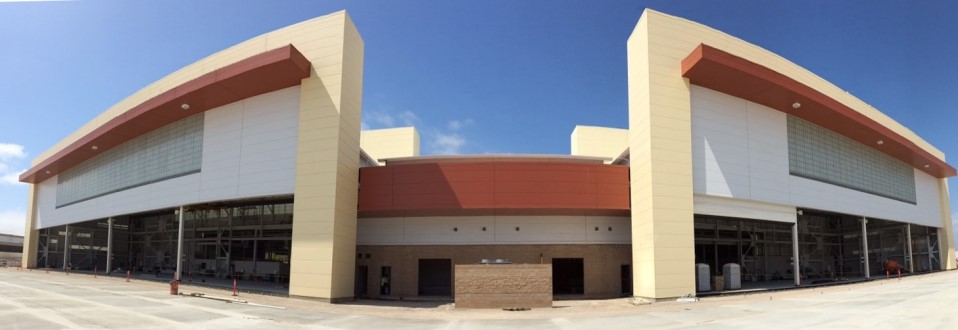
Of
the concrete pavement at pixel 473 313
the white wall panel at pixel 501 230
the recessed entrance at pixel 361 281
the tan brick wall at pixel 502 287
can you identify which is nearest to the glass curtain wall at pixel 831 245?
the white wall panel at pixel 501 230

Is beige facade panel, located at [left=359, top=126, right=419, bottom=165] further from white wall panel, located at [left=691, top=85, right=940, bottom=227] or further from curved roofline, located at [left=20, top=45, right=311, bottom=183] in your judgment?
white wall panel, located at [left=691, top=85, right=940, bottom=227]

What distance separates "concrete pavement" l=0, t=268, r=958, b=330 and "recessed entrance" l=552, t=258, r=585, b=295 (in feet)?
20.0

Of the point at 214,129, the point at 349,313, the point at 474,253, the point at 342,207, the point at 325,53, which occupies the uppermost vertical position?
the point at 325,53

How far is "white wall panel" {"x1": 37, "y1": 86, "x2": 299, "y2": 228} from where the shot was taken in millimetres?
29312

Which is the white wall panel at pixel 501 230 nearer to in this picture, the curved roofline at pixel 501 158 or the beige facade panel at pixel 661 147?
the curved roofline at pixel 501 158

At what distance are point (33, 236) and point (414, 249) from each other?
50.8 metres

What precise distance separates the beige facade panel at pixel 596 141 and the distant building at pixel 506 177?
1707 cm

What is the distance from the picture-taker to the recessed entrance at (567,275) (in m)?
32.6

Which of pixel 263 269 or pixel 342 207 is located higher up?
Answer: pixel 342 207

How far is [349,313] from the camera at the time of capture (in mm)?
22266

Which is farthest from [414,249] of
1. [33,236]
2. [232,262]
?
[33,236]

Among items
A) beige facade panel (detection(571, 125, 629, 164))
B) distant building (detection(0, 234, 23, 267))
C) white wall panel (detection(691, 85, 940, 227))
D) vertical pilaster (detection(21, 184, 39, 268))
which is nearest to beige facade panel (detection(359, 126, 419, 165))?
beige facade panel (detection(571, 125, 629, 164))

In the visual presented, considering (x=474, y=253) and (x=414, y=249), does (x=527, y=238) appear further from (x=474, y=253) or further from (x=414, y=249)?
(x=414, y=249)

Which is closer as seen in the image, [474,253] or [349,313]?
[349,313]
